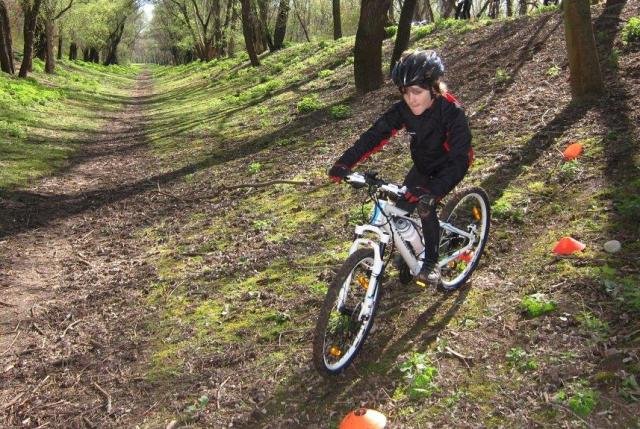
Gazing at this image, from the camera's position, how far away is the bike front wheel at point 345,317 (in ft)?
14.0

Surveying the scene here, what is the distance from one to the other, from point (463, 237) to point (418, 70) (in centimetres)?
208

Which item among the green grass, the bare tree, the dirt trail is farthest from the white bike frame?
the bare tree

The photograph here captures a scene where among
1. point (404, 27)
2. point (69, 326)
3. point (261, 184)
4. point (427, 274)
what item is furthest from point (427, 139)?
point (404, 27)

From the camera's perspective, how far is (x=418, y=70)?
14.0 feet

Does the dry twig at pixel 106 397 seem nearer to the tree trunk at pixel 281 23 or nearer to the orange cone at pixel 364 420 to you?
the orange cone at pixel 364 420

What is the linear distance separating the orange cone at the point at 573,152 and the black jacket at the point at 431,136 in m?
3.32

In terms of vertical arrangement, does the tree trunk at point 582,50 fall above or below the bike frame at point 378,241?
above

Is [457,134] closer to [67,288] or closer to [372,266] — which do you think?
[372,266]

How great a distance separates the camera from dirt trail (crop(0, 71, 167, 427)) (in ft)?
16.5

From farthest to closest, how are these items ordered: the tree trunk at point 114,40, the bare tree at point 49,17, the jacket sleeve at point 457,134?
the tree trunk at point 114,40 < the bare tree at point 49,17 < the jacket sleeve at point 457,134

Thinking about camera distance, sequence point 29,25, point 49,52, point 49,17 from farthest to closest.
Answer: point 49,52
point 49,17
point 29,25

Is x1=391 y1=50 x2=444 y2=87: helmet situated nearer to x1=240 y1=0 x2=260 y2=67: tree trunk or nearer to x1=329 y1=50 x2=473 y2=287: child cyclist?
x1=329 y1=50 x2=473 y2=287: child cyclist

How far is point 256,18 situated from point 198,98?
44.4 feet

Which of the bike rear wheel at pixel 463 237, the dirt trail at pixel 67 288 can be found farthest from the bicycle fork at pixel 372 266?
the dirt trail at pixel 67 288
